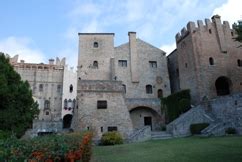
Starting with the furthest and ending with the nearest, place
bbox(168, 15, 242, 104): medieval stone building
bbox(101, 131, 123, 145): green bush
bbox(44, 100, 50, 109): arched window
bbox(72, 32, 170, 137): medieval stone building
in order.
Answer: bbox(44, 100, 50, 109): arched window → bbox(72, 32, 170, 137): medieval stone building → bbox(168, 15, 242, 104): medieval stone building → bbox(101, 131, 123, 145): green bush

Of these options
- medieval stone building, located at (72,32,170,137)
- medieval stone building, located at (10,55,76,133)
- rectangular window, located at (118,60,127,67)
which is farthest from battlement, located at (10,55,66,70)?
rectangular window, located at (118,60,127,67)

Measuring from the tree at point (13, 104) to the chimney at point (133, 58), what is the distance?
1613cm

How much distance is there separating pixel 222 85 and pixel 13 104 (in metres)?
24.7

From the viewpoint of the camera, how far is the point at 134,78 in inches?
1264

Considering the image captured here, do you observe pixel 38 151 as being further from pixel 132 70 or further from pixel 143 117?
pixel 132 70

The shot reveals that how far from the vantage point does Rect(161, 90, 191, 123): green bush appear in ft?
83.0

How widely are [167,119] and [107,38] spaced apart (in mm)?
15831

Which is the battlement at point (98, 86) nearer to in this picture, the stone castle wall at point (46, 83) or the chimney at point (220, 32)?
the chimney at point (220, 32)

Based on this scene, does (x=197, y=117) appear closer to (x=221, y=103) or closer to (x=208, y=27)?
(x=221, y=103)

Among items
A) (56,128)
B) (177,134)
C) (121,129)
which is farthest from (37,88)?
(177,134)

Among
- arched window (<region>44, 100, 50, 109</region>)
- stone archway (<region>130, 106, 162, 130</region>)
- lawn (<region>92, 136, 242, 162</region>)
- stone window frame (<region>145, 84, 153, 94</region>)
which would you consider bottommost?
lawn (<region>92, 136, 242, 162</region>)

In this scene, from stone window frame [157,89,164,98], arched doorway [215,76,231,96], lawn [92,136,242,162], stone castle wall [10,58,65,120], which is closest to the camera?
lawn [92,136,242,162]

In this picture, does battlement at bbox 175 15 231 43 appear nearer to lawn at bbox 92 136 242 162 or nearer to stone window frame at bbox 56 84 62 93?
lawn at bbox 92 136 242 162

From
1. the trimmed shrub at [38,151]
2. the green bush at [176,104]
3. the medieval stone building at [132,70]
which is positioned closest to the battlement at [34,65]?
the medieval stone building at [132,70]
